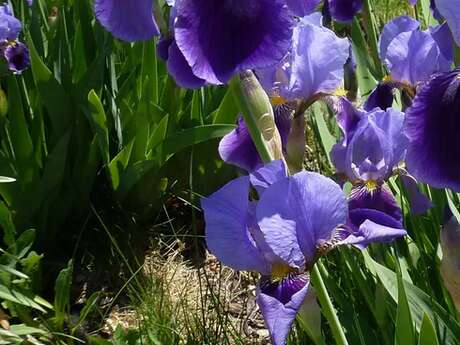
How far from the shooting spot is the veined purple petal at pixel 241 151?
1.31 metres

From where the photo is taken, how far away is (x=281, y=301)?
99cm

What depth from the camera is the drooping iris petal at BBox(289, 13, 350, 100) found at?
133cm

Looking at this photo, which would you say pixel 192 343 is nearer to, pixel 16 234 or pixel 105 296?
pixel 105 296

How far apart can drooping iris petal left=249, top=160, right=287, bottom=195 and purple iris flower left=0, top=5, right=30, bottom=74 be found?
5.50ft

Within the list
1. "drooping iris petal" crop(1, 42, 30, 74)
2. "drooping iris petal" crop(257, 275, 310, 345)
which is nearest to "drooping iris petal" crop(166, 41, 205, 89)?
"drooping iris petal" crop(257, 275, 310, 345)

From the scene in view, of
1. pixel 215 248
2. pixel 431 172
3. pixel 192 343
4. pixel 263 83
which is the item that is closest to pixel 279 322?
pixel 215 248

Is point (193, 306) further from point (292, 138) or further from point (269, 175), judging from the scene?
point (269, 175)

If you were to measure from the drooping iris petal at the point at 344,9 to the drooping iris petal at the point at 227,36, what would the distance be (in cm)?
128

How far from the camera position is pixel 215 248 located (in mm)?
1043

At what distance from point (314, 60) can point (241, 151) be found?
0.21 m

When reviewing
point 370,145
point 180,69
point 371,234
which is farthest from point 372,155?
point 180,69

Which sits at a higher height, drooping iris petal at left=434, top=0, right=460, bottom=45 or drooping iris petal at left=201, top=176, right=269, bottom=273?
drooping iris petal at left=434, top=0, right=460, bottom=45

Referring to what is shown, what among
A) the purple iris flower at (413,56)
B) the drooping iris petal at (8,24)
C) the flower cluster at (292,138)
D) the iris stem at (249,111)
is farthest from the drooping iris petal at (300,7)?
the drooping iris petal at (8,24)

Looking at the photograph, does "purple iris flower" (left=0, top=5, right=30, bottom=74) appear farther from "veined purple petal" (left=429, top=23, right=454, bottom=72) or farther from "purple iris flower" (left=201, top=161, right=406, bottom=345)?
"purple iris flower" (left=201, top=161, right=406, bottom=345)
